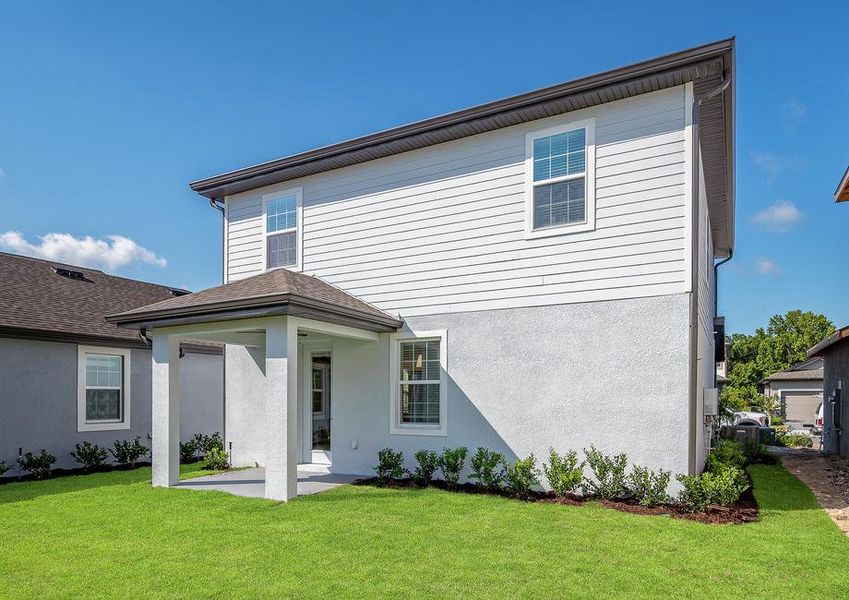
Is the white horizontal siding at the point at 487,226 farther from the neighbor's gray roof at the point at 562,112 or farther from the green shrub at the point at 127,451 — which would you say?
the green shrub at the point at 127,451

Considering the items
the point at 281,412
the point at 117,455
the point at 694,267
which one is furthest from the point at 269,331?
the point at 117,455

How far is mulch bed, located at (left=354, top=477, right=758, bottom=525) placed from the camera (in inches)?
260

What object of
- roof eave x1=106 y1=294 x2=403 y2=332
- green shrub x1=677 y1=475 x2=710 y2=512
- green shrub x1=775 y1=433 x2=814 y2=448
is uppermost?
roof eave x1=106 y1=294 x2=403 y2=332

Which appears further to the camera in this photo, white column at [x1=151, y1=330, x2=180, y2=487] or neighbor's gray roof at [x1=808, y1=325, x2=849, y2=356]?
neighbor's gray roof at [x1=808, y1=325, x2=849, y2=356]

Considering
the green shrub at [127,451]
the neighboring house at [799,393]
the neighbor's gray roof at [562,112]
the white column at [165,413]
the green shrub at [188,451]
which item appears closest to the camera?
the neighbor's gray roof at [562,112]

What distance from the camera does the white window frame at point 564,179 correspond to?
26.2 ft

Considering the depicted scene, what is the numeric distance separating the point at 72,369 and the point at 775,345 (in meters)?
50.1

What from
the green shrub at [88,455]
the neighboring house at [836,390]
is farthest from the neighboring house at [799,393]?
the green shrub at [88,455]

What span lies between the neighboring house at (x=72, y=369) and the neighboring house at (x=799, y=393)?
30.1 m

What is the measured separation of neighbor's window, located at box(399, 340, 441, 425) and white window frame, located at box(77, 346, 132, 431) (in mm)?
7474

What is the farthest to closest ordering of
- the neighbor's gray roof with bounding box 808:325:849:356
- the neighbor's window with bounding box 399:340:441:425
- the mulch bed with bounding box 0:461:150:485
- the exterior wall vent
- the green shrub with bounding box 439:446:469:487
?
the exterior wall vent
the neighbor's gray roof with bounding box 808:325:849:356
the mulch bed with bounding box 0:461:150:485
the neighbor's window with bounding box 399:340:441:425
the green shrub with bounding box 439:446:469:487

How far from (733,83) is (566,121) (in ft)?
7.38

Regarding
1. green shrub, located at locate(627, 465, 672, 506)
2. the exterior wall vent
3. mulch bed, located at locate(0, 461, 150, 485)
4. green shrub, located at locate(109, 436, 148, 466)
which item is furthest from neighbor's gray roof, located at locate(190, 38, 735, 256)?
mulch bed, located at locate(0, 461, 150, 485)

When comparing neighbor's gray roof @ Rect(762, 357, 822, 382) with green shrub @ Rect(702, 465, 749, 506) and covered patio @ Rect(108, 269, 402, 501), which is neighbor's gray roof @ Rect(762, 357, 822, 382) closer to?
green shrub @ Rect(702, 465, 749, 506)
